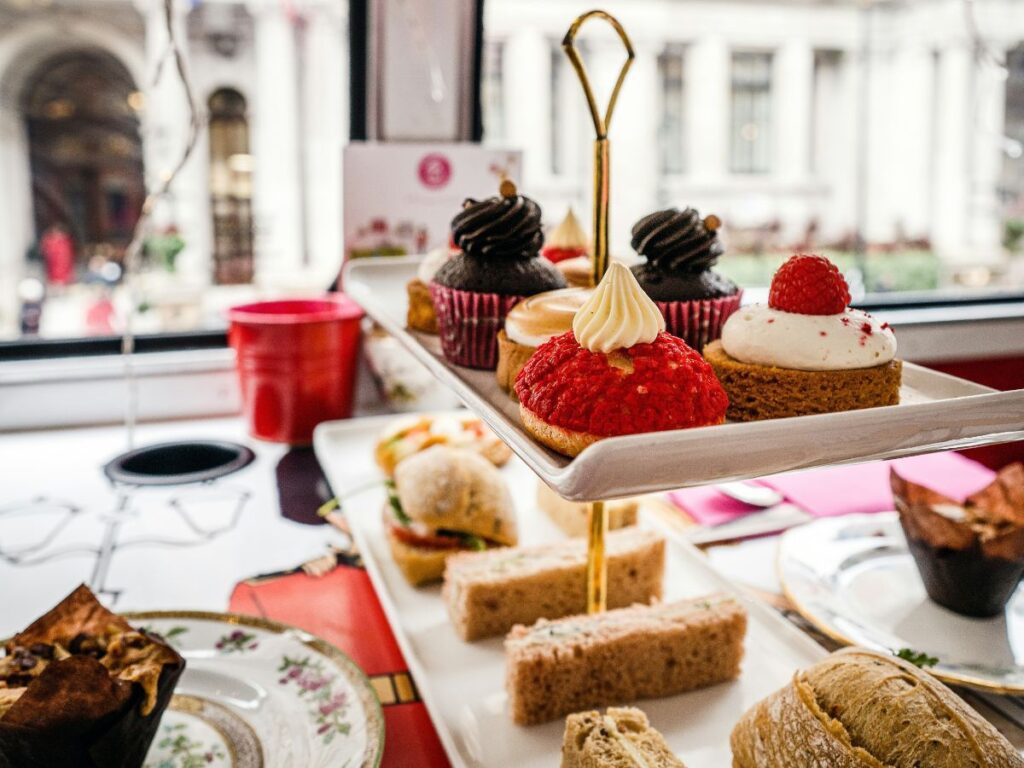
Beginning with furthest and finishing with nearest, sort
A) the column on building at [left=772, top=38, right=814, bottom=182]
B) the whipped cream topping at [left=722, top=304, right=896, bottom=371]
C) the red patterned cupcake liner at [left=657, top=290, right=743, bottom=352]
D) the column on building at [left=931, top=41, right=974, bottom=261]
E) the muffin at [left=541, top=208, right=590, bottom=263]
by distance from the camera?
the column on building at [left=772, top=38, right=814, bottom=182] → the column on building at [left=931, top=41, right=974, bottom=261] → the muffin at [left=541, top=208, right=590, bottom=263] → the red patterned cupcake liner at [left=657, top=290, right=743, bottom=352] → the whipped cream topping at [left=722, top=304, right=896, bottom=371]

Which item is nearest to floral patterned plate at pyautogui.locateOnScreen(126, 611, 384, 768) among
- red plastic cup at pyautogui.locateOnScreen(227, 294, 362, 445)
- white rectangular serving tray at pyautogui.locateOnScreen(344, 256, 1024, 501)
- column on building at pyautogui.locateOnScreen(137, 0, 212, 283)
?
white rectangular serving tray at pyautogui.locateOnScreen(344, 256, 1024, 501)

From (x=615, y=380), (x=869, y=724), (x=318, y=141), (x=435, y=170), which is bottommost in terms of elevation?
(x=869, y=724)

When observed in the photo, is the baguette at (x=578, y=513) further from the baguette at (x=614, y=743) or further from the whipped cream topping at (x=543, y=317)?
the baguette at (x=614, y=743)

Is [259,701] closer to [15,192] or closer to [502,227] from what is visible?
[502,227]

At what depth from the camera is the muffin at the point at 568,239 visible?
52.7 inches

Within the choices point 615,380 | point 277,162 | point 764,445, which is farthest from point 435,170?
point 277,162

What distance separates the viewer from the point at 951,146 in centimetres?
600

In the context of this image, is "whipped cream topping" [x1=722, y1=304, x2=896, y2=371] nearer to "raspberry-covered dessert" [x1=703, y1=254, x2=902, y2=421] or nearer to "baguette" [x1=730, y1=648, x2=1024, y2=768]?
"raspberry-covered dessert" [x1=703, y1=254, x2=902, y2=421]

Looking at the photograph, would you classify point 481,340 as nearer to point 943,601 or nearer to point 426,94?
point 943,601

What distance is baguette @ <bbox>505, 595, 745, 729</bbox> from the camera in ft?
2.81

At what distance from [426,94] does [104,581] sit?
4.88 ft

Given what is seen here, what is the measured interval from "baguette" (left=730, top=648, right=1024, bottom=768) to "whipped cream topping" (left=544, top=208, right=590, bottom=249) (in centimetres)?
78

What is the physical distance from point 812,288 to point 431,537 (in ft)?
2.12

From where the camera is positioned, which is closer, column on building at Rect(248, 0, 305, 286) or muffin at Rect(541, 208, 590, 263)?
muffin at Rect(541, 208, 590, 263)
